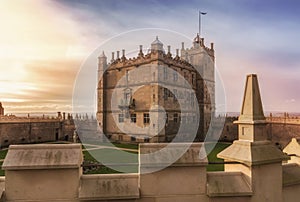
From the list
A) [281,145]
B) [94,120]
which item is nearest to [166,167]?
[281,145]

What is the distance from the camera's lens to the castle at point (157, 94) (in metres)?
34.1

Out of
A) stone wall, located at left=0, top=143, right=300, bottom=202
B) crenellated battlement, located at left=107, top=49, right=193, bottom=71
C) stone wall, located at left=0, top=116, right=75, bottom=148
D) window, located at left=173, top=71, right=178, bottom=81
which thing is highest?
crenellated battlement, located at left=107, top=49, right=193, bottom=71

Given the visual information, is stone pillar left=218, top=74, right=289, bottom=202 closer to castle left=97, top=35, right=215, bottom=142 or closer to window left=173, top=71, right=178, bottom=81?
castle left=97, top=35, right=215, bottom=142

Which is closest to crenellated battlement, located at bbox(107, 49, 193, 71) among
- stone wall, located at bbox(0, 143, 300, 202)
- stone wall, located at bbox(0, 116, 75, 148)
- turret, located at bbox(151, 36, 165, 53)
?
turret, located at bbox(151, 36, 165, 53)

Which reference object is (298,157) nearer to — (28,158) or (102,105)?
(28,158)

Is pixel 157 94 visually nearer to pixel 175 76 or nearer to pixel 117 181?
pixel 175 76

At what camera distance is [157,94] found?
33500mm

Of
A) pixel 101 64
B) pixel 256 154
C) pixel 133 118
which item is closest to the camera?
pixel 256 154

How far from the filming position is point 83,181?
351 centimetres

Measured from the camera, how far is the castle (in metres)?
34.1

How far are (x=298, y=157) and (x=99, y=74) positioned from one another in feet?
127

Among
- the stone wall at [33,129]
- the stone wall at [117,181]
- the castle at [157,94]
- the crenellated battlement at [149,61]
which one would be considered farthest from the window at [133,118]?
the stone wall at [117,181]

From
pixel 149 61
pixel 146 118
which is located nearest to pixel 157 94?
pixel 146 118

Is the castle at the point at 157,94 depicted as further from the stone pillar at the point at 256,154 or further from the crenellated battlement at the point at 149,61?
the stone pillar at the point at 256,154
